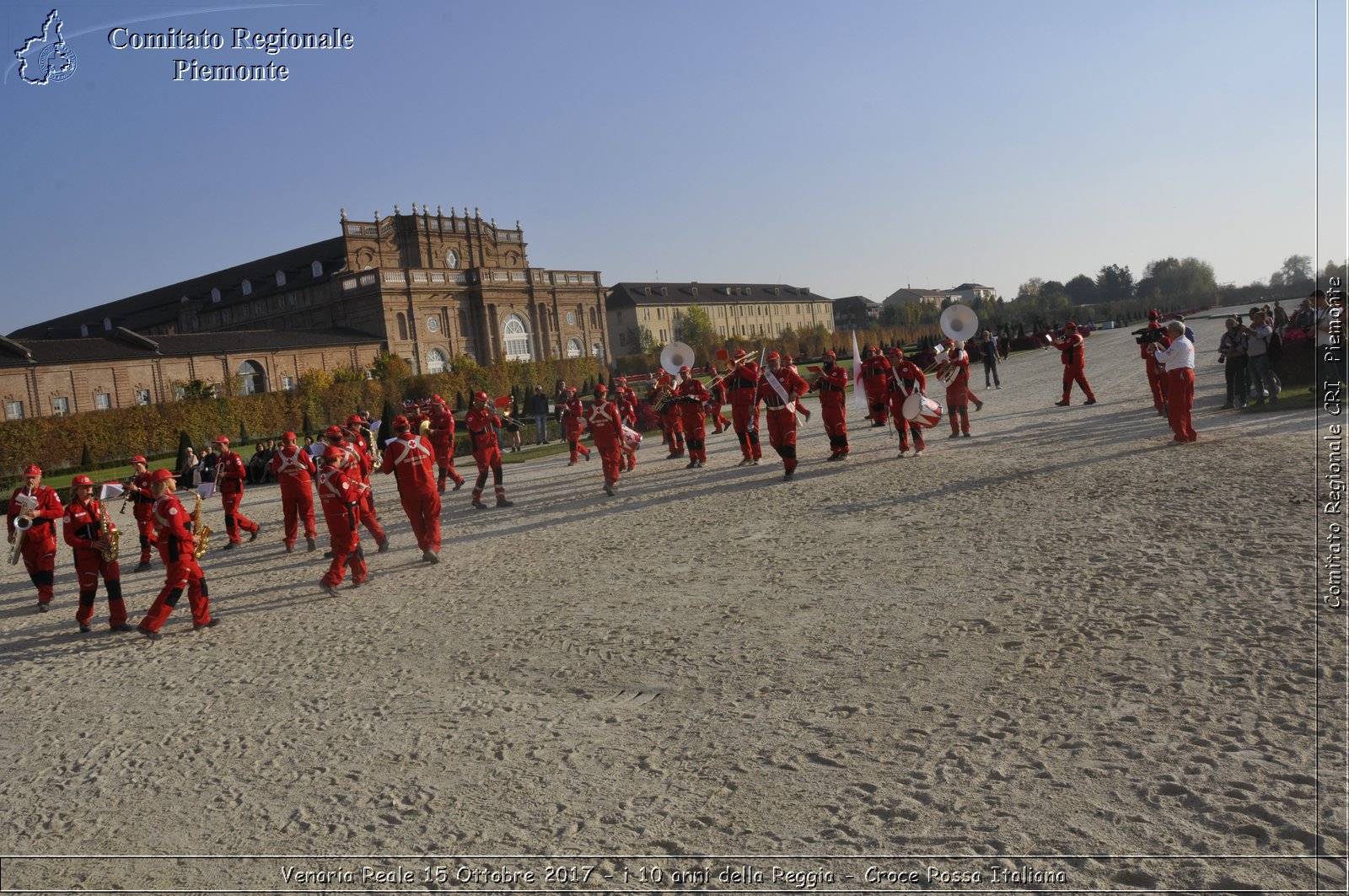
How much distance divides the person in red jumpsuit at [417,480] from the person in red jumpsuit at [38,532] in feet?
12.5

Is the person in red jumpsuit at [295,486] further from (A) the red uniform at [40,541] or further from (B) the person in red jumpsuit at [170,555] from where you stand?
(A) the red uniform at [40,541]

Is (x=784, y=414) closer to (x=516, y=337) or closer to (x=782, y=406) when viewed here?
(x=782, y=406)

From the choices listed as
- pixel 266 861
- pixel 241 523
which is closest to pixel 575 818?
pixel 266 861

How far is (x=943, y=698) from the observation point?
544cm

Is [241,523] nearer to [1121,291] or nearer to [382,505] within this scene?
[382,505]

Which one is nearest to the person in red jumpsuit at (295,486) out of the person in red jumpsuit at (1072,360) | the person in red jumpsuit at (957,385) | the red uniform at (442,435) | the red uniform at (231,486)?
the red uniform at (231,486)

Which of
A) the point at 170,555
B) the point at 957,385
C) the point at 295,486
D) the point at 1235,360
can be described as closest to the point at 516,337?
the point at 957,385

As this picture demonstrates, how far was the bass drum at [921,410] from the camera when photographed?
15.5m

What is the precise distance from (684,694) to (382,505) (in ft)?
42.0

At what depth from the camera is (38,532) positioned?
1127 cm

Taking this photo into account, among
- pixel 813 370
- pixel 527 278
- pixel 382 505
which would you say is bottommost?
pixel 382 505

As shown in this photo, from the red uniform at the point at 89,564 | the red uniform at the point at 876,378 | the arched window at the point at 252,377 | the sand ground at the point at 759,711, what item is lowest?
the sand ground at the point at 759,711

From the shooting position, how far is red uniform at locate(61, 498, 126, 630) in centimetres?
974

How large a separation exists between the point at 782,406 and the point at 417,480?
6.07m
